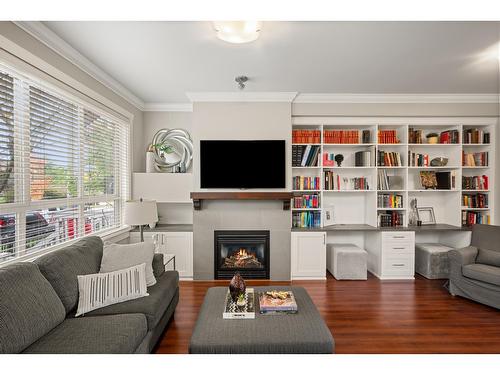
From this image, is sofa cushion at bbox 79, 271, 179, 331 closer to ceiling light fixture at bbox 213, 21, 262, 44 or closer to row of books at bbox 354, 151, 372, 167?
ceiling light fixture at bbox 213, 21, 262, 44

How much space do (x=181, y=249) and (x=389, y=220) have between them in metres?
2.93

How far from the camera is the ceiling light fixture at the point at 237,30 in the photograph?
2.04 m

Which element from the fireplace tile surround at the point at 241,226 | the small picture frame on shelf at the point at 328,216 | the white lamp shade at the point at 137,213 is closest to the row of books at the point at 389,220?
the small picture frame on shelf at the point at 328,216

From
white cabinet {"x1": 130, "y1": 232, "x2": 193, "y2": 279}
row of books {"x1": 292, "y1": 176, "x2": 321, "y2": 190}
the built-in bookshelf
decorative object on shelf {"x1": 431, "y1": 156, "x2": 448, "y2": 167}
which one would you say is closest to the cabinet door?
white cabinet {"x1": 130, "y1": 232, "x2": 193, "y2": 279}

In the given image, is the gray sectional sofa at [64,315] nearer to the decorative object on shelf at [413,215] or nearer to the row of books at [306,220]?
the row of books at [306,220]

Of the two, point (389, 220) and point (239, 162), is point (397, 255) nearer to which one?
point (389, 220)

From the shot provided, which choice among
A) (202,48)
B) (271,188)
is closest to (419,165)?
(271,188)

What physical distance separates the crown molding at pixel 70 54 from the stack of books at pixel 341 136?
2.75 m

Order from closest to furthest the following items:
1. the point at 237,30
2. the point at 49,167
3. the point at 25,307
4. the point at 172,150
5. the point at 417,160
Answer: the point at 25,307, the point at 237,30, the point at 49,167, the point at 417,160, the point at 172,150

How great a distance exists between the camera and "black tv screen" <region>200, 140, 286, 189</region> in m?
3.92

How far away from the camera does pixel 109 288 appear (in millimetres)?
2162

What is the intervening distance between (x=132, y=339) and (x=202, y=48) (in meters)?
2.30

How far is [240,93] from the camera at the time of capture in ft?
12.9

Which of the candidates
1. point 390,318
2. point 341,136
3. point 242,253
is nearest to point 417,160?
point 341,136
